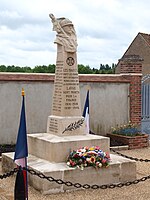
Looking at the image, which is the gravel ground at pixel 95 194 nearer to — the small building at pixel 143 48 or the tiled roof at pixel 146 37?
the small building at pixel 143 48

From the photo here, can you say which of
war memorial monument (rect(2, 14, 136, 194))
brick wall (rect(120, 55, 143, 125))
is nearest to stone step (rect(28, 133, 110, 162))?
war memorial monument (rect(2, 14, 136, 194))

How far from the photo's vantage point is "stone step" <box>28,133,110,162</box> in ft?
25.1

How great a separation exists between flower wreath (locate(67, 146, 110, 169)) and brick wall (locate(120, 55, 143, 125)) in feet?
20.3

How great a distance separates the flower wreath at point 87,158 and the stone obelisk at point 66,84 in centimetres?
70

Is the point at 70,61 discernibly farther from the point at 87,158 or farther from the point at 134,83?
the point at 134,83

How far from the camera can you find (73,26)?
27.3 feet

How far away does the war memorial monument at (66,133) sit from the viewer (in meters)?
7.64

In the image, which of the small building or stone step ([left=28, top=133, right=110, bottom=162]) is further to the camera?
the small building

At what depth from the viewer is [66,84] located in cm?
818

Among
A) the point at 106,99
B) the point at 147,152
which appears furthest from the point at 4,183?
the point at 106,99

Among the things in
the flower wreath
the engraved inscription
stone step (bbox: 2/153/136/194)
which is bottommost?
stone step (bbox: 2/153/136/194)

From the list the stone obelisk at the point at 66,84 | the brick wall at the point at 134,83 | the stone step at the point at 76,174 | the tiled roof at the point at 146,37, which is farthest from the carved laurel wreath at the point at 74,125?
the tiled roof at the point at 146,37

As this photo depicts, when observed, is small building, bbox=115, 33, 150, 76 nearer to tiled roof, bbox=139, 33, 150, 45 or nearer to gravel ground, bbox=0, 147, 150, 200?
tiled roof, bbox=139, 33, 150, 45

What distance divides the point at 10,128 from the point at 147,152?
4220 millimetres
